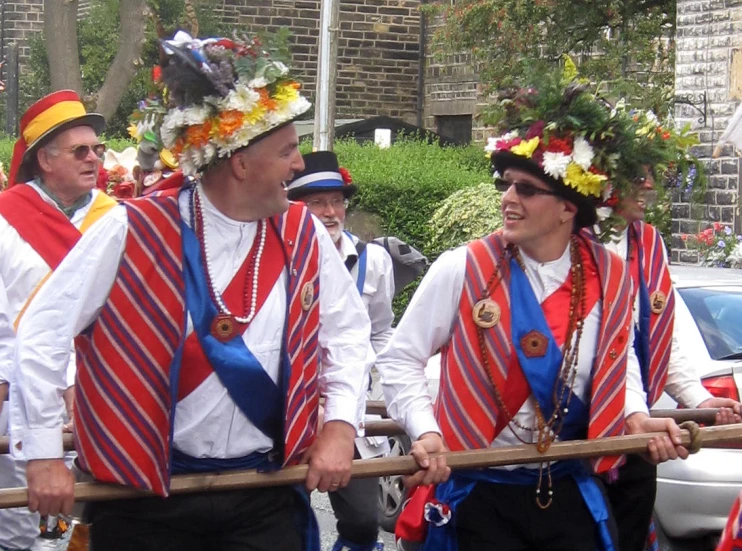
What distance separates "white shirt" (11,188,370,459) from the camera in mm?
3812

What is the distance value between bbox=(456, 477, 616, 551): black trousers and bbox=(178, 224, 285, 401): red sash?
1.02 metres

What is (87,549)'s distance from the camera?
4.16m

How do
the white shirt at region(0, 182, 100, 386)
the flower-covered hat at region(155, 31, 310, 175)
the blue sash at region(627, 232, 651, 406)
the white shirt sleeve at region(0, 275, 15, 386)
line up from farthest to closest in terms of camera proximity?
1. the white shirt at region(0, 182, 100, 386)
2. the blue sash at region(627, 232, 651, 406)
3. the white shirt sleeve at region(0, 275, 15, 386)
4. the flower-covered hat at region(155, 31, 310, 175)

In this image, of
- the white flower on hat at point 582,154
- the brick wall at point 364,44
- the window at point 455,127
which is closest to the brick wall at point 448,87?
the window at point 455,127

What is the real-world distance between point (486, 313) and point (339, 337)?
51 centimetres

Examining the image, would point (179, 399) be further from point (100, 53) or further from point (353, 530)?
point (100, 53)

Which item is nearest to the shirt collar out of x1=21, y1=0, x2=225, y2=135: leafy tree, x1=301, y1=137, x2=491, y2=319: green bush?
x1=301, y1=137, x2=491, y2=319: green bush

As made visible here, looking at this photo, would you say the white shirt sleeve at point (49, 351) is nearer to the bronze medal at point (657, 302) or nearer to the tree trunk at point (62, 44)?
the bronze medal at point (657, 302)

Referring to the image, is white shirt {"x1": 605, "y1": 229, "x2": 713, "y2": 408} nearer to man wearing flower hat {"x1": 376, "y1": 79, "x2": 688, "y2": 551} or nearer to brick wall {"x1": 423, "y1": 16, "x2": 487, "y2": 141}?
man wearing flower hat {"x1": 376, "y1": 79, "x2": 688, "y2": 551}

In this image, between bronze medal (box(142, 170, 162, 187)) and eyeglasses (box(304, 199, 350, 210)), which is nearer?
eyeglasses (box(304, 199, 350, 210))

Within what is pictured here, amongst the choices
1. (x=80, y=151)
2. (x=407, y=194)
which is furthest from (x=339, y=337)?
(x=407, y=194)

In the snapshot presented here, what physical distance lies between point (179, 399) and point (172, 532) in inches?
15.5

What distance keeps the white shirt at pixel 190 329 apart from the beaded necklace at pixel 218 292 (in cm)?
2

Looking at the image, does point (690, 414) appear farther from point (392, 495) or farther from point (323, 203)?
point (392, 495)
